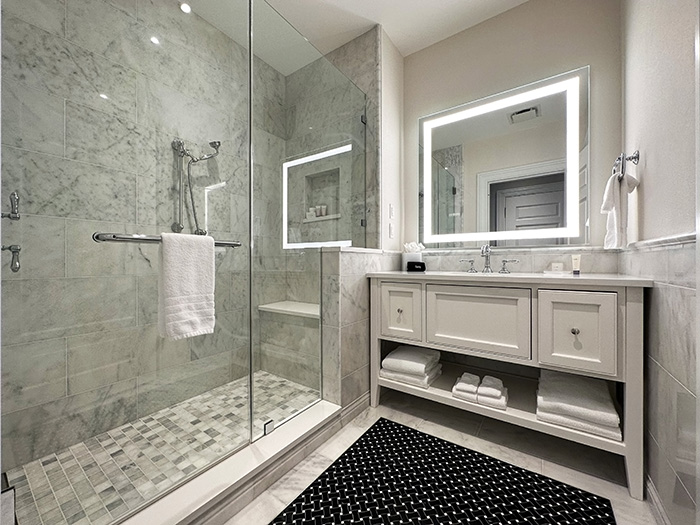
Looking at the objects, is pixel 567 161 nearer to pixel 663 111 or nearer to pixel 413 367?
pixel 663 111

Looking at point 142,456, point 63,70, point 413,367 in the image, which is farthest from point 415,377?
point 63,70

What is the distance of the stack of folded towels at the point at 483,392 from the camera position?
149 centimetres

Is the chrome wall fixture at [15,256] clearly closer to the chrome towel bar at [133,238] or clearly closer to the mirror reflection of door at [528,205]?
the chrome towel bar at [133,238]

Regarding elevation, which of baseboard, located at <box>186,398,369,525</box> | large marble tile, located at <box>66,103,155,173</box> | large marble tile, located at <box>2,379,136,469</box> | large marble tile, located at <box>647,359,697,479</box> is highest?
large marble tile, located at <box>66,103,155,173</box>

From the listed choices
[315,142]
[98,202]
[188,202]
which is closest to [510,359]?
[315,142]

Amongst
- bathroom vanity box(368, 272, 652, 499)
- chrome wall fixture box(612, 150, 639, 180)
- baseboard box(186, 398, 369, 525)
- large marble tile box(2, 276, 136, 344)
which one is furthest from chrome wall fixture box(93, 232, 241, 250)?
chrome wall fixture box(612, 150, 639, 180)

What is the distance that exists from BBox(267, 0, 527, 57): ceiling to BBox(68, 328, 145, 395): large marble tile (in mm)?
2170

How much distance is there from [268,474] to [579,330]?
142 cm

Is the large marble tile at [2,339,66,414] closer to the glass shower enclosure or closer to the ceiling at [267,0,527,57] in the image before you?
the glass shower enclosure

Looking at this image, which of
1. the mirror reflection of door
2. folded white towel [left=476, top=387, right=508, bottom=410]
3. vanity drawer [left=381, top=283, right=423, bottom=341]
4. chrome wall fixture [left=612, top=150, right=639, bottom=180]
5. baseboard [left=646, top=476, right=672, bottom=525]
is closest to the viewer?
baseboard [left=646, top=476, right=672, bottom=525]

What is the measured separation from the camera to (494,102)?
6.68 feet

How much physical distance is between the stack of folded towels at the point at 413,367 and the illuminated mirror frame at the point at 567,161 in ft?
2.75

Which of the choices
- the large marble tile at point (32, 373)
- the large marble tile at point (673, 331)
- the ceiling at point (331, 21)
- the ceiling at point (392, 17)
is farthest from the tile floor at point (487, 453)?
the ceiling at point (392, 17)

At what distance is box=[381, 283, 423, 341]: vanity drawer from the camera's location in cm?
171
